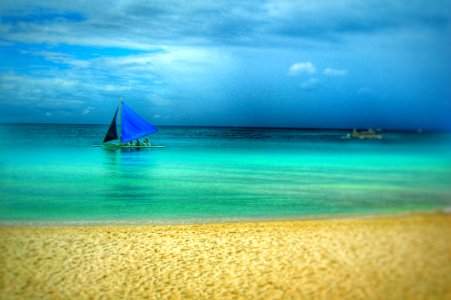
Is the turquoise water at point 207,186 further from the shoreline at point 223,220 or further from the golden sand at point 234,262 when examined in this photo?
the golden sand at point 234,262

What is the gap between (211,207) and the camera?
21.5 ft

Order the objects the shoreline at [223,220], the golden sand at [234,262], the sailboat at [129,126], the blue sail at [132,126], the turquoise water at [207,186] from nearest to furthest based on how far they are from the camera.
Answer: the golden sand at [234,262] < the shoreline at [223,220] < the turquoise water at [207,186] < the sailboat at [129,126] < the blue sail at [132,126]

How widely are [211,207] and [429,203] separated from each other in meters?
3.07

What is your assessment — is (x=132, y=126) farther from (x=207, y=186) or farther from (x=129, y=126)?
(x=207, y=186)

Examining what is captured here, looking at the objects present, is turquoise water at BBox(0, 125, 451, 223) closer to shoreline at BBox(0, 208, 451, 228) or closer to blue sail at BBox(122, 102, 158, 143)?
shoreline at BBox(0, 208, 451, 228)

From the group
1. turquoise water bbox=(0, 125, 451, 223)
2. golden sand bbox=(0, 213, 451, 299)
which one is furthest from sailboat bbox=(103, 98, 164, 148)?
golden sand bbox=(0, 213, 451, 299)

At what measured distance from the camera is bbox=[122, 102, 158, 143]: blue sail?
1453 centimetres

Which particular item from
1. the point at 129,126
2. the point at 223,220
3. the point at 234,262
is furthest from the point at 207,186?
the point at 129,126

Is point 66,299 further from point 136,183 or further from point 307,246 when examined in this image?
point 136,183

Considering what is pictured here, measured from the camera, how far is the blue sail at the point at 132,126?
14531 millimetres

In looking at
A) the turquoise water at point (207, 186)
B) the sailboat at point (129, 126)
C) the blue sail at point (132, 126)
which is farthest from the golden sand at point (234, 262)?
the blue sail at point (132, 126)

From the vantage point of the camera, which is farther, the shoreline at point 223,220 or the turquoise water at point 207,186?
the turquoise water at point 207,186

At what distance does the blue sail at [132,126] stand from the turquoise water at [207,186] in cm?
70

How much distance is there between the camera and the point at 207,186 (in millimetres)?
Answer: 8703
